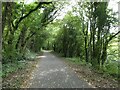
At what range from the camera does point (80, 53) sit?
111 feet

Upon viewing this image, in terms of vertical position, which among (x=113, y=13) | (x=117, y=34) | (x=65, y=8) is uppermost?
(x=65, y=8)

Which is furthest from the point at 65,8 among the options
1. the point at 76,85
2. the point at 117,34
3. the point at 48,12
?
the point at 76,85

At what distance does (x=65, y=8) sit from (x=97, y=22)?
1100 centimetres

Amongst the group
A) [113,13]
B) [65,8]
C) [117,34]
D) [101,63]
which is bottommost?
[101,63]

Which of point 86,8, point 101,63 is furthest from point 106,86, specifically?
point 86,8

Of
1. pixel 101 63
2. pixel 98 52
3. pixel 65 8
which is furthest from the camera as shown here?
pixel 65 8

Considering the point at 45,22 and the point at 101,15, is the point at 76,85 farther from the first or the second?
the point at 45,22

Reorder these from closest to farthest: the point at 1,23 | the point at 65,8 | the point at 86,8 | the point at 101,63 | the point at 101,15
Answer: the point at 1,23 < the point at 101,15 < the point at 101,63 < the point at 86,8 < the point at 65,8

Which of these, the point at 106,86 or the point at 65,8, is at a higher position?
the point at 65,8

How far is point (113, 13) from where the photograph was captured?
1903cm

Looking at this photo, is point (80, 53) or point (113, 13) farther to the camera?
point (80, 53)

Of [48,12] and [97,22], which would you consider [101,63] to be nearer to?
[97,22]

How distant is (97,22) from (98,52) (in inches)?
112

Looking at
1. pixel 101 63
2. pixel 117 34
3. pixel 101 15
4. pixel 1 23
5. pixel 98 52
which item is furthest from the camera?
pixel 117 34
